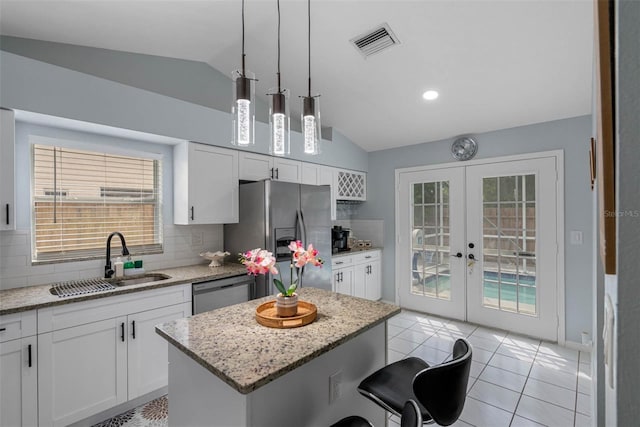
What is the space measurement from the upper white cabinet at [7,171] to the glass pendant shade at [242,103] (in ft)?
5.39

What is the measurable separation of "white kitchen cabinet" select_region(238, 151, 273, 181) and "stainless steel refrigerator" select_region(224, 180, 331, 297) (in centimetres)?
16

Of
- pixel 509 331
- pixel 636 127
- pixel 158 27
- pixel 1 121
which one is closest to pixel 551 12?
pixel 636 127

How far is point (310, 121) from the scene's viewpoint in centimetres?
165

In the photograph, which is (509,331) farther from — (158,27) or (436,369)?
(158,27)

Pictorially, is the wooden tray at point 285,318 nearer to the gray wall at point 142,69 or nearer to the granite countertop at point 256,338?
the granite countertop at point 256,338

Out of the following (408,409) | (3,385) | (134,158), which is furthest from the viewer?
(134,158)

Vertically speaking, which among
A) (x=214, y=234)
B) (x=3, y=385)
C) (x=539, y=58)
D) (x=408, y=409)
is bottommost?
(x=3, y=385)

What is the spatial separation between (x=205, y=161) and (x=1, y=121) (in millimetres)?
1380

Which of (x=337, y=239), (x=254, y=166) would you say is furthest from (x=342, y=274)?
(x=254, y=166)

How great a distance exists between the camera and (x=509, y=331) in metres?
3.62

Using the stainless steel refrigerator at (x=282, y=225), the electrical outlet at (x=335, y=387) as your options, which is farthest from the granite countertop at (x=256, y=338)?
the stainless steel refrigerator at (x=282, y=225)

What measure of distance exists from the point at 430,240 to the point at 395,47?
2562 millimetres

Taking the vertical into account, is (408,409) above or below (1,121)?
below

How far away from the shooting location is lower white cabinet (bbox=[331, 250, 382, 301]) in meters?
3.93
